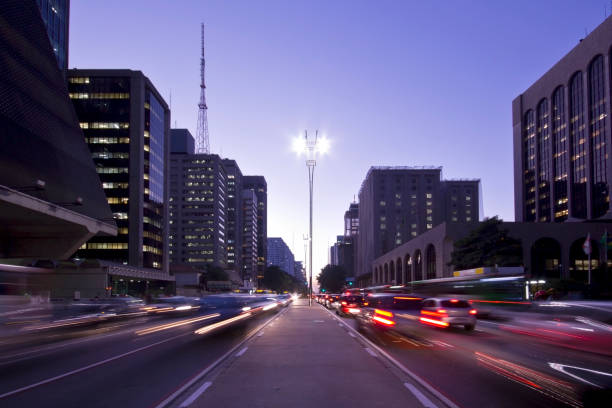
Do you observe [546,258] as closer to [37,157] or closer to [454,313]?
[454,313]

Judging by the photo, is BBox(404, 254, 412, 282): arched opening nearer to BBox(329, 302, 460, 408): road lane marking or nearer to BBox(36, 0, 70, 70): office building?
BBox(36, 0, 70, 70): office building

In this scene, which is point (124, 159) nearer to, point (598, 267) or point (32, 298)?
point (598, 267)

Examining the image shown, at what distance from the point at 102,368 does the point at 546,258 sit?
232 ft

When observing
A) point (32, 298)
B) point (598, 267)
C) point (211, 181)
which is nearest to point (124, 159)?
point (211, 181)

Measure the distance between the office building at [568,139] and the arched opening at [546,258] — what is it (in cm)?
1155

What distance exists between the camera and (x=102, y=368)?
13.4 meters

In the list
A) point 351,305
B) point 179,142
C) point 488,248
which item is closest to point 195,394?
point 351,305

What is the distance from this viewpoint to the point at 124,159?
12225cm

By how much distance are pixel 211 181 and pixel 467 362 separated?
18489 cm

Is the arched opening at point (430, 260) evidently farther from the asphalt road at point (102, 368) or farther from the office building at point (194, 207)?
the office building at point (194, 207)

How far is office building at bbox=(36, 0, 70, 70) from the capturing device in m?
76.1

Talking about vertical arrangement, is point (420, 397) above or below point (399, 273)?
above

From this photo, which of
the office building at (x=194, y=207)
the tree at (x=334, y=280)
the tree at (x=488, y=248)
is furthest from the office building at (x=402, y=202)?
the tree at (x=488, y=248)

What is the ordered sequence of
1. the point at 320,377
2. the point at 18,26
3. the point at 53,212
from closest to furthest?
the point at 320,377 < the point at 53,212 < the point at 18,26
